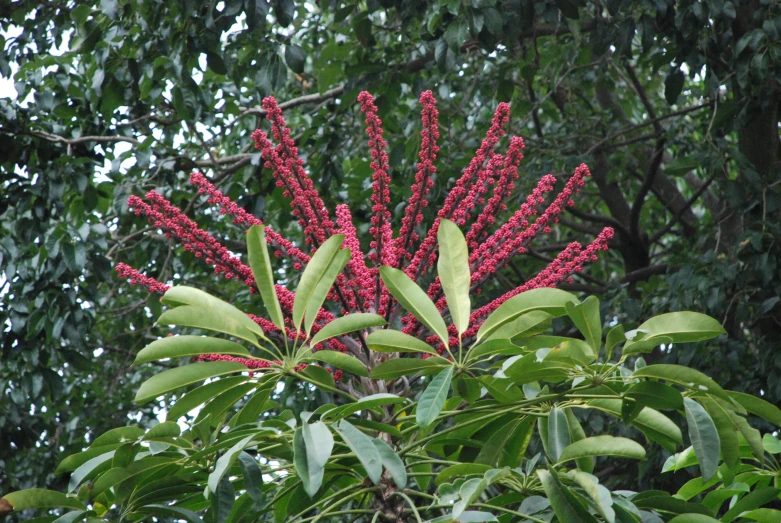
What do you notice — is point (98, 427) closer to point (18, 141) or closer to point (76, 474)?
point (18, 141)

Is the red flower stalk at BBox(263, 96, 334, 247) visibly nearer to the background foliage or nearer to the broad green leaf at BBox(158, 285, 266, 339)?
the broad green leaf at BBox(158, 285, 266, 339)

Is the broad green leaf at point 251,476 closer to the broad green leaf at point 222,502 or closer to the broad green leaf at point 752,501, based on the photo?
the broad green leaf at point 222,502

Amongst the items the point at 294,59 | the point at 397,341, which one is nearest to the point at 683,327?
the point at 397,341

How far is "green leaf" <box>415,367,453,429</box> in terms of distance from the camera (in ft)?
3.92

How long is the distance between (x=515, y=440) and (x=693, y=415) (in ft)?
1.06

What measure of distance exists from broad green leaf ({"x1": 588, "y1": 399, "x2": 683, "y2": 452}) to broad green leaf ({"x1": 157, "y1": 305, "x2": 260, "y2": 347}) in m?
0.57

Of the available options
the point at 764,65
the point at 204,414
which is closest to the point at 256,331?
the point at 204,414

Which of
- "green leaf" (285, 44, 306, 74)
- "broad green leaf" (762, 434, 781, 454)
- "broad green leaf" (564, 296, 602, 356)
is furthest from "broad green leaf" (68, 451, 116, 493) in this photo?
"green leaf" (285, 44, 306, 74)

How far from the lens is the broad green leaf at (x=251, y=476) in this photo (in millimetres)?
1291

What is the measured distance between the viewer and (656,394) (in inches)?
49.9

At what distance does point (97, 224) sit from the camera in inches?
151

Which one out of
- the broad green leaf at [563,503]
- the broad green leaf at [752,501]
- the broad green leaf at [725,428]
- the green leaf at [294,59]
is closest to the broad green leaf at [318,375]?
the broad green leaf at [563,503]

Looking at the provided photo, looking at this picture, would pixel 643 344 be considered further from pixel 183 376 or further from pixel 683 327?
pixel 183 376

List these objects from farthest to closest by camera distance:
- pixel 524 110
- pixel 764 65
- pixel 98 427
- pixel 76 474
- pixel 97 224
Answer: pixel 98 427 < pixel 524 110 < pixel 97 224 < pixel 764 65 < pixel 76 474
